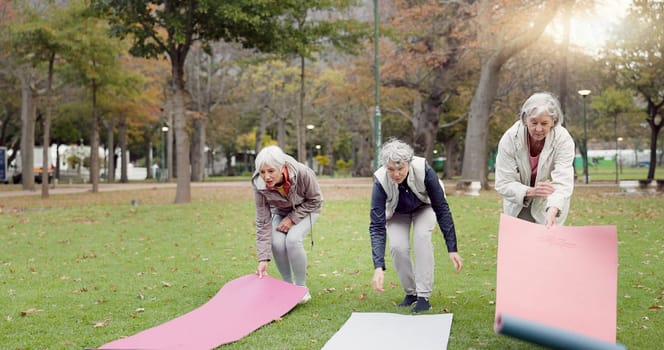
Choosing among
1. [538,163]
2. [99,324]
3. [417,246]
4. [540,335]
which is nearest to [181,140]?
[99,324]

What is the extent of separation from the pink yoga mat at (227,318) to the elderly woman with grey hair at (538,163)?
2.00m

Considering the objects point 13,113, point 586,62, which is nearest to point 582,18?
point 586,62

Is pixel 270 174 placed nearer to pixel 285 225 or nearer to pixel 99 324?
pixel 285 225

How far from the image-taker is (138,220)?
14.1m

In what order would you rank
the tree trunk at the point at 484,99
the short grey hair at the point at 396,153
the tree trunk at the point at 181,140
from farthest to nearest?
the tree trunk at the point at 484,99, the tree trunk at the point at 181,140, the short grey hair at the point at 396,153

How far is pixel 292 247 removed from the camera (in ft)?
18.3

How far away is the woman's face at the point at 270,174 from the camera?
5.13m

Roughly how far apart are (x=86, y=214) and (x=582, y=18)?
15.2 meters

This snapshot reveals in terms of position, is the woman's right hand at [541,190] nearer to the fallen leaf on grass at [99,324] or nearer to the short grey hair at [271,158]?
the short grey hair at [271,158]

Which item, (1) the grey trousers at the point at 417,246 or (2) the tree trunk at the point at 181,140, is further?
(2) the tree trunk at the point at 181,140

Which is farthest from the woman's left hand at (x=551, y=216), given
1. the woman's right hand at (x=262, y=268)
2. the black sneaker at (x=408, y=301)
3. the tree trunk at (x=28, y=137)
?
the tree trunk at (x=28, y=137)

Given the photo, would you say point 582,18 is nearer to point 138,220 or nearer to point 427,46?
point 427,46

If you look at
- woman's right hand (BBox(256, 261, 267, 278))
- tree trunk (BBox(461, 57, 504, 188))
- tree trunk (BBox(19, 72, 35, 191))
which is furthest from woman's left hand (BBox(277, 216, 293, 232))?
tree trunk (BBox(19, 72, 35, 191))

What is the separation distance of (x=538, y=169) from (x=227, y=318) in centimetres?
255
